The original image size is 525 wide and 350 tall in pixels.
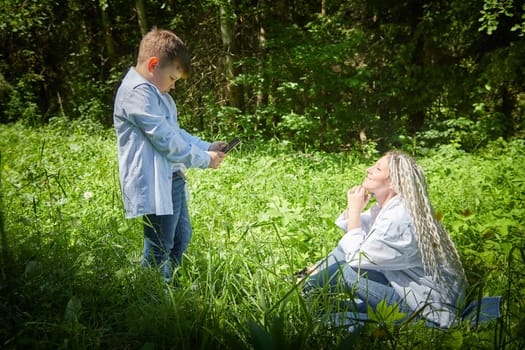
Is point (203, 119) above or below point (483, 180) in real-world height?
above

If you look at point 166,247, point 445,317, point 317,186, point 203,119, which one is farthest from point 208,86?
point 445,317

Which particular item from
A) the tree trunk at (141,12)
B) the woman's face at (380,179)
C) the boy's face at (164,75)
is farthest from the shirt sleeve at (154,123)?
the tree trunk at (141,12)

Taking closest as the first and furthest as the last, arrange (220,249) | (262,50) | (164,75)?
(220,249) → (164,75) → (262,50)

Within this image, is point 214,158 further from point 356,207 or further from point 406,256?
point 406,256

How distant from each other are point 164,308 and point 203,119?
21.5 feet

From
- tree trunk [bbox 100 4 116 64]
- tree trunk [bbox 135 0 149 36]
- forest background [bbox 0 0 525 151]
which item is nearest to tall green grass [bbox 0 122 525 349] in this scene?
forest background [bbox 0 0 525 151]

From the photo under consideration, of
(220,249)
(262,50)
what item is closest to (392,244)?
(220,249)

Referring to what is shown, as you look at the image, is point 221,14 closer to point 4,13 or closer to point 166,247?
point 4,13

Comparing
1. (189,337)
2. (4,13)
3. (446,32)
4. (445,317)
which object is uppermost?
(4,13)

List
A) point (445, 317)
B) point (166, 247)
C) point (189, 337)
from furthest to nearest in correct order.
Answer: point (166, 247), point (445, 317), point (189, 337)

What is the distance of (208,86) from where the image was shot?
7984mm

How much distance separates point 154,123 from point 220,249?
805mm

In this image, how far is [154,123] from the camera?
219cm

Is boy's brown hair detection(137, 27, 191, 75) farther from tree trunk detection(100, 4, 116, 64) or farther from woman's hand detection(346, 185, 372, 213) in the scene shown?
tree trunk detection(100, 4, 116, 64)
